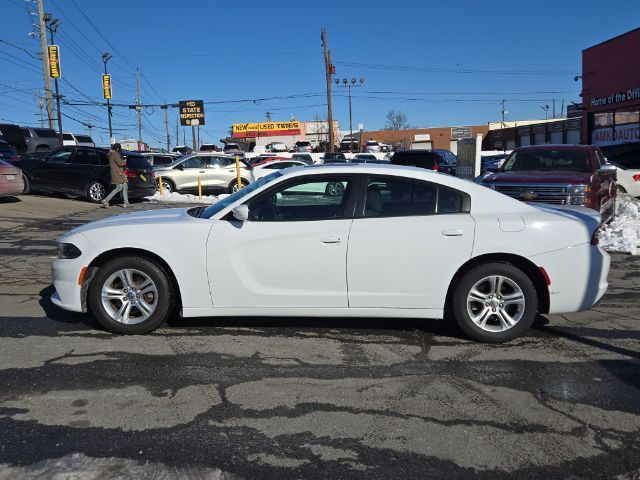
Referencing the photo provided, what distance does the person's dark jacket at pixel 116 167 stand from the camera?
15.5m

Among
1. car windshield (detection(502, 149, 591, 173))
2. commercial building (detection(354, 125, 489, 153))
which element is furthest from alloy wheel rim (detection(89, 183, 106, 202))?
commercial building (detection(354, 125, 489, 153))

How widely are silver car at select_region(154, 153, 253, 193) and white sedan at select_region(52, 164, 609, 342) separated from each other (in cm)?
1597

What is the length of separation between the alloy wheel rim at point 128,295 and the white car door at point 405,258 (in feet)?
5.82

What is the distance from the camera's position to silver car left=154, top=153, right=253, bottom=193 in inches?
816

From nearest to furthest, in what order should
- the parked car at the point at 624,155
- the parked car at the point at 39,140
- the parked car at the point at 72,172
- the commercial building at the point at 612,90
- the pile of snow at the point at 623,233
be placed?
the pile of snow at the point at 623,233 → the parked car at the point at 624,155 → the parked car at the point at 72,172 → the commercial building at the point at 612,90 → the parked car at the point at 39,140

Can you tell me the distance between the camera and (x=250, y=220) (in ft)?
16.1

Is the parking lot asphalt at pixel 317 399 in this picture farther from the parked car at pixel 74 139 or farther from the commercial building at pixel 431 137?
the commercial building at pixel 431 137

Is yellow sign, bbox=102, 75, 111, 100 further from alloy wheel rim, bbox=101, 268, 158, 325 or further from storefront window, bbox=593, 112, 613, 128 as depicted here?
alloy wheel rim, bbox=101, 268, 158, 325

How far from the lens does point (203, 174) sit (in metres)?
20.7

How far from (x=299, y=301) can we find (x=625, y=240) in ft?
23.6

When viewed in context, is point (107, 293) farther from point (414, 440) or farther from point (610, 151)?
point (610, 151)

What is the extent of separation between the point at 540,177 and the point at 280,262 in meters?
6.68

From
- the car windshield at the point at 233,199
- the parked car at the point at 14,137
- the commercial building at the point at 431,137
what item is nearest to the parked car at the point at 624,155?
the car windshield at the point at 233,199

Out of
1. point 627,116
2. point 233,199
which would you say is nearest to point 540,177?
point 233,199
